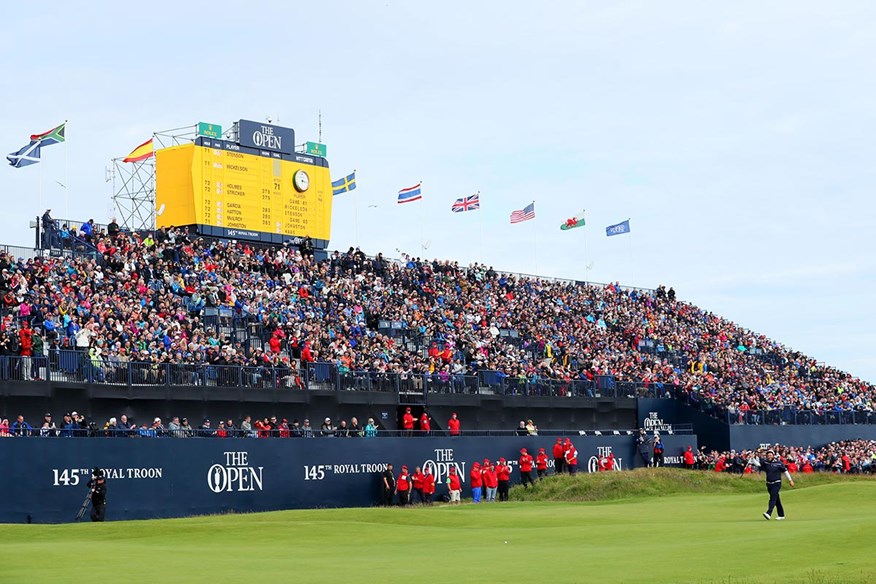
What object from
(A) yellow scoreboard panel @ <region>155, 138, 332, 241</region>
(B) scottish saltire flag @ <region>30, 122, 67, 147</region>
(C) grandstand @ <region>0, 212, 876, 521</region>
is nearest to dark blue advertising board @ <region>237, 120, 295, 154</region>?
(A) yellow scoreboard panel @ <region>155, 138, 332, 241</region>

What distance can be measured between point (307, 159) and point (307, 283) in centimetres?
781

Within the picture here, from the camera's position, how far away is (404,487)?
44844mm

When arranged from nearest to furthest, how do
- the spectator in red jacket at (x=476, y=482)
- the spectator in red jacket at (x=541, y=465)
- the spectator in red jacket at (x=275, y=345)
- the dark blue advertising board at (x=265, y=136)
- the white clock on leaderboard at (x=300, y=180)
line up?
the spectator in red jacket at (x=275, y=345) → the spectator in red jacket at (x=476, y=482) → the spectator in red jacket at (x=541, y=465) → the dark blue advertising board at (x=265, y=136) → the white clock on leaderboard at (x=300, y=180)

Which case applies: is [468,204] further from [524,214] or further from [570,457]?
[570,457]

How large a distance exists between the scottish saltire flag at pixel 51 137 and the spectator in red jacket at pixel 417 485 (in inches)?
701

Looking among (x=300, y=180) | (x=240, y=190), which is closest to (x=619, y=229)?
(x=300, y=180)

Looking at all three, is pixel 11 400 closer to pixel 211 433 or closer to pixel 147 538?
pixel 211 433

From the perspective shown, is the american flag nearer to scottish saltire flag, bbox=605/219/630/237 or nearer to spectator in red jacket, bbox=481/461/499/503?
Result: scottish saltire flag, bbox=605/219/630/237

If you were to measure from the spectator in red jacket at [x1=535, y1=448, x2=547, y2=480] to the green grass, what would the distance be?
21.6 feet

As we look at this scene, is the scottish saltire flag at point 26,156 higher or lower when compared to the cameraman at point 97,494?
higher

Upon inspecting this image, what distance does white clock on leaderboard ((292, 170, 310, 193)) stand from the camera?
57.3 metres

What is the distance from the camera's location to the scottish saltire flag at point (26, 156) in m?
46.4

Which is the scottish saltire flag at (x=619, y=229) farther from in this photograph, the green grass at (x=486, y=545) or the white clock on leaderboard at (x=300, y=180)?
the green grass at (x=486, y=545)

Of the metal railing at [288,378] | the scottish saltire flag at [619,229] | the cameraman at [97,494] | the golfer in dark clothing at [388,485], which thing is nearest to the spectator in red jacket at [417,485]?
the golfer in dark clothing at [388,485]
